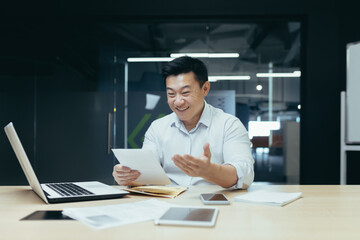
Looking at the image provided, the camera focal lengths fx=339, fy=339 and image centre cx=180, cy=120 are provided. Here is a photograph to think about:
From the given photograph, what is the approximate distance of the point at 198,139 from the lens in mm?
2057

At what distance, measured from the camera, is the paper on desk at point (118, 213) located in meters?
0.98

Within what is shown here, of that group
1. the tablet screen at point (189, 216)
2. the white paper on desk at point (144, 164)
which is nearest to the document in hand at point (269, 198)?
the tablet screen at point (189, 216)

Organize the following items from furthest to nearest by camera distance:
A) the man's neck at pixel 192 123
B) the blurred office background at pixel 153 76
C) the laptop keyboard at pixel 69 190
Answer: the blurred office background at pixel 153 76 < the man's neck at pixel 192 123 < the laptop keyboard at pixel 69 190

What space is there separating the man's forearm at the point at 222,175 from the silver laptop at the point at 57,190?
0.36 meters

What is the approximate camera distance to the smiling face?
2016mm

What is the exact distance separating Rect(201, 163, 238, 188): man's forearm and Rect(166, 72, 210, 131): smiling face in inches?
23.2

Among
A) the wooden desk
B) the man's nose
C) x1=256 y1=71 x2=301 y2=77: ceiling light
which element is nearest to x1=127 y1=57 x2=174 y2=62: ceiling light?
x1=256 y1=71 x2=301 y2=77: ceiling light

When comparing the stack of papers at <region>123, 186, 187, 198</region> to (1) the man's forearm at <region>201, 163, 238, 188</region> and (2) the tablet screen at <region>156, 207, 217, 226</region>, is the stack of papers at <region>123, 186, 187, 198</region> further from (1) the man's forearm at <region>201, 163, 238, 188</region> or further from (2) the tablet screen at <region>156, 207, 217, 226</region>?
(2) the tablet screen at <region>156, 207, 217, 226</region>

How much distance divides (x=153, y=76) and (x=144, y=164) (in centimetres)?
263

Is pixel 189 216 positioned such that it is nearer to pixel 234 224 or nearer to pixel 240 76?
pixel 234 224

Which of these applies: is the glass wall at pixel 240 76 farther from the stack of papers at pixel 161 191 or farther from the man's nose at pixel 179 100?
the stack of papers at pixel 161 191

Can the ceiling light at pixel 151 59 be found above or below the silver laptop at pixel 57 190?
above

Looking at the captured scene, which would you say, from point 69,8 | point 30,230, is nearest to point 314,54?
point 69,8

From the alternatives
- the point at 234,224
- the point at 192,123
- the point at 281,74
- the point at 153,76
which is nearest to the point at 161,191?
the point at 234,224
